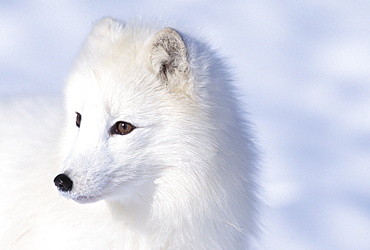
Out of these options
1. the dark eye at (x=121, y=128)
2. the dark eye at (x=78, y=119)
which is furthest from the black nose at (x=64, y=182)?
the dark eye at (x=78, y=119)

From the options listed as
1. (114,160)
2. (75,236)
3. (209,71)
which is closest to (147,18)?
(209,71)

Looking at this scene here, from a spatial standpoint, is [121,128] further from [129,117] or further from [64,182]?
[64,182]

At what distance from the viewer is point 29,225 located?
18.9 ft

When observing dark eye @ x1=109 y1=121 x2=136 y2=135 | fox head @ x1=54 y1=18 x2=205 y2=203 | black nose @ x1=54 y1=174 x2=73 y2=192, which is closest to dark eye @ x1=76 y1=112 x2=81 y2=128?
fox head @ x1=54 y1=18 x2=205 y2=203

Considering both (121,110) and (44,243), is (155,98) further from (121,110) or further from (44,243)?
(44,243)

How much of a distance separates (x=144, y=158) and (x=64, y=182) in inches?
23.7

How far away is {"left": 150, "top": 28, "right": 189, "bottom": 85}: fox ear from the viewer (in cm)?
517

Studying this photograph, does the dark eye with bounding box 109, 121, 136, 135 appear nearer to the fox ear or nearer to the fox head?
the fox head

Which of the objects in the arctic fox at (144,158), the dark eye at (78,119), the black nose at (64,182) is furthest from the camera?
the dark eye at (78,119)

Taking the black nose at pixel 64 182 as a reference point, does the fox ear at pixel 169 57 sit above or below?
above

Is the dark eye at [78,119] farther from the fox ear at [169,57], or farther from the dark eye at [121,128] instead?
the fox ear at [169,57]

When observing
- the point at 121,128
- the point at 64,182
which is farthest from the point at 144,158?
the point at 64,182

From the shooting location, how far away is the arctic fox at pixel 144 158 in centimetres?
514

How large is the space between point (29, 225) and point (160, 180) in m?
1.21
